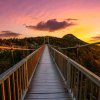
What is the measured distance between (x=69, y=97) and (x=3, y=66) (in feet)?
35.1

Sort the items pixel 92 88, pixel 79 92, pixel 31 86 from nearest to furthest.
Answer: pixel 92 88
pixel 79 92
pixel 31 86

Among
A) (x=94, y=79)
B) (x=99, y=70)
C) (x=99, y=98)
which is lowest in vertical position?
(x=99, y=70)

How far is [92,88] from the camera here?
324cm

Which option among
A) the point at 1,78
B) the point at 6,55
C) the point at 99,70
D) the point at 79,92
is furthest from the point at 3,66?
the point at 99,70

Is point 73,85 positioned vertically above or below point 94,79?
below

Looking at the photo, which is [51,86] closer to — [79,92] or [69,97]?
[69,97]

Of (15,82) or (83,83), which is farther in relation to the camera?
(15,82)

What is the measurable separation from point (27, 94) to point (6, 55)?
1564 centimetres

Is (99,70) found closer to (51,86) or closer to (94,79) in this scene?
(51,86)

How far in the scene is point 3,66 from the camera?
15656 mm

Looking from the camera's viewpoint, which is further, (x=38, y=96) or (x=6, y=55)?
(x=6, y=55)

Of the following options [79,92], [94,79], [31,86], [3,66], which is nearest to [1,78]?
[94,79]

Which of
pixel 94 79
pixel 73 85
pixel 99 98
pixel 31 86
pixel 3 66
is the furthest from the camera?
pixel 3 66

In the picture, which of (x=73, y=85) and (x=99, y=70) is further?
(x=99, y=70)
